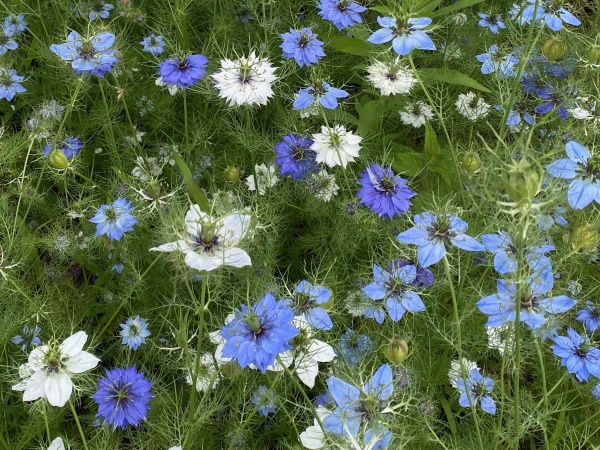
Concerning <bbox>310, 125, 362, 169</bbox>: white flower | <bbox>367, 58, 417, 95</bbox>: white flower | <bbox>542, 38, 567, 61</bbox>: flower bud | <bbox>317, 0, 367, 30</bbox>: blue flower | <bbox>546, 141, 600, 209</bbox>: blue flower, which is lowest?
<bbox>546, 141, 600, 209</bbox>: blue flower

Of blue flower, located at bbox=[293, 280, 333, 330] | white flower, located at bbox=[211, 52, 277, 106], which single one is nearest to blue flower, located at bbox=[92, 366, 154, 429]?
blue flower, located at bbox=[293, 280, 333, 330]

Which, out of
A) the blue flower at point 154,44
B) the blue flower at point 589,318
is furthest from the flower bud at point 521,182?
the blue flower at point 154,44

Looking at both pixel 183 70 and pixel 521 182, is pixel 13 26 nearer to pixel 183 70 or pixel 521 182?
pixel 183 70

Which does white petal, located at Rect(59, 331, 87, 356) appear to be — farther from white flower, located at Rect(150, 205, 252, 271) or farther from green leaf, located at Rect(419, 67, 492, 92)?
green leaf, located at Rect(419, 67, 492, 92)

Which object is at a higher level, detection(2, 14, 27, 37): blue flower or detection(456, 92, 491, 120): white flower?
detection(2, 14, 27, 37): blue flower

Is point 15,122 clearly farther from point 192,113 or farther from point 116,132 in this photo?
point 192,113

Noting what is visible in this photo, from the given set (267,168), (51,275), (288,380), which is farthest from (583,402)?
(51,275)

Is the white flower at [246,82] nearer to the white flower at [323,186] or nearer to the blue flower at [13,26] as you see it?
the white flower at [323,186]
